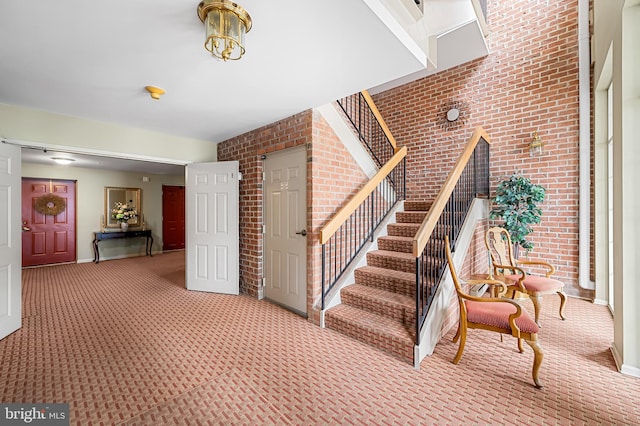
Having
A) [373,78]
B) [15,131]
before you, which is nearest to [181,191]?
[15,131]

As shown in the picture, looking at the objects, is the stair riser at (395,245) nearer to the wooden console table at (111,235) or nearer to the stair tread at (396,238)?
the stair tread at (396,238)

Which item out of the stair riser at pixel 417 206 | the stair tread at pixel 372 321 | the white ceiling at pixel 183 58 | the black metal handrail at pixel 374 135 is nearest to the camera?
the white ceiling at pixel 183 58

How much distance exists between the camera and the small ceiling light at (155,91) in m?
2.48

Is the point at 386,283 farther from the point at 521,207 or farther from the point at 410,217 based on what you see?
the point at 521,207

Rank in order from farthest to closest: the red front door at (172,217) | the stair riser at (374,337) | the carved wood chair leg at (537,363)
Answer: the red front door at (172,217) < the stair riser at (374,337) < the carved wood chair leg at (537,363)

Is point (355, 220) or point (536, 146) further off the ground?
point (536, 146)

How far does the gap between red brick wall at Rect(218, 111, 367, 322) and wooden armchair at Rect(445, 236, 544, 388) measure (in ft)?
4.71

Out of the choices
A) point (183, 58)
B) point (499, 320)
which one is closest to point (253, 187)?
point (183, 58)

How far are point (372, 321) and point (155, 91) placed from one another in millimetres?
2958

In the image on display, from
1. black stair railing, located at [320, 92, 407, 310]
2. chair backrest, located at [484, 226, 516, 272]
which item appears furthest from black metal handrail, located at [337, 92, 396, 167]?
chair backrest, located at [484, 226, 516, 272]

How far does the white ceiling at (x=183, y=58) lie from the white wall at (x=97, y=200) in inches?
176

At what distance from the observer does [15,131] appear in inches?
111

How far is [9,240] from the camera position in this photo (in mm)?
2809

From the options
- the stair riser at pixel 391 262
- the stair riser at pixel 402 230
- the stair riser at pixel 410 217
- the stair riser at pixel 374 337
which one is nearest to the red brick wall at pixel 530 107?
the stair riser at pixel 410 217
